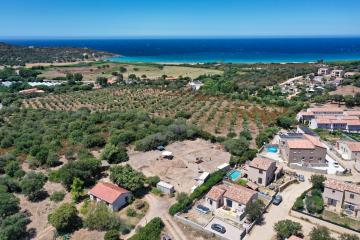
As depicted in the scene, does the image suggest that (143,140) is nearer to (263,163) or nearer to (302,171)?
(263,163)

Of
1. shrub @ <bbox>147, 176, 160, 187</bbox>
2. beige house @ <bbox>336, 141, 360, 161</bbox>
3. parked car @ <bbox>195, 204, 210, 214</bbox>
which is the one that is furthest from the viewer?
beige house @ <bbox>336, 141, 360, 161</bbox>

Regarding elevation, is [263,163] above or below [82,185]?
above

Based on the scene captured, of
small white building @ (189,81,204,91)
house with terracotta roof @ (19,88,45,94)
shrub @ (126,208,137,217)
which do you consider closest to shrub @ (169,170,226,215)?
shrub @ (126,208,137,217)

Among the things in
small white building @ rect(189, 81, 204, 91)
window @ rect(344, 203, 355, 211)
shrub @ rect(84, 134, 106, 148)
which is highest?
small white building @ rect(189, 81, 204, 91)

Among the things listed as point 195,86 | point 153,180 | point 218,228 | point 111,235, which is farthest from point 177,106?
point 111,235

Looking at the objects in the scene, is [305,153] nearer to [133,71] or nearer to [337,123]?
[337,123]

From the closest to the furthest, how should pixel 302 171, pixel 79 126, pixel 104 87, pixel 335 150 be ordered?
pixel 302 171 < pixel 335 150 < pixel 79 126 < pixel 104 87

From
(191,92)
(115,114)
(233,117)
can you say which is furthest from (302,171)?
(191,92)

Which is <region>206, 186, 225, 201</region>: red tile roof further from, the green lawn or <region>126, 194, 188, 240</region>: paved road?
the green lawn
